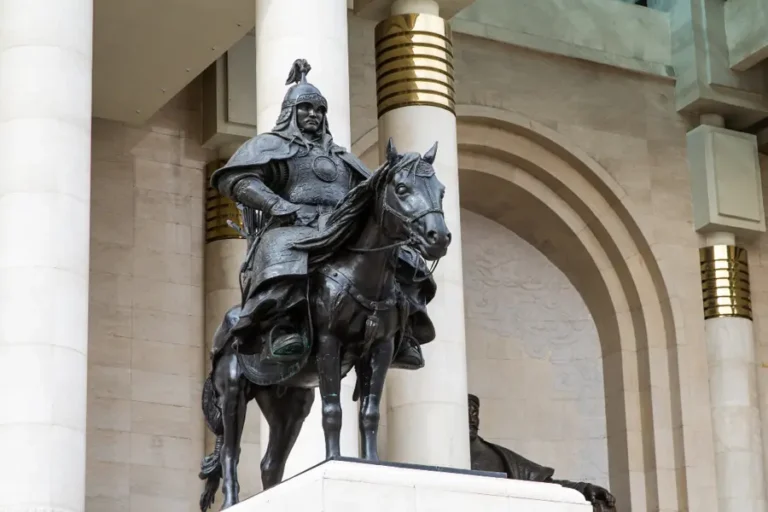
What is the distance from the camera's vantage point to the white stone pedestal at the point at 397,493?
5.70 metres

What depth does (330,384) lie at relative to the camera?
6.28 metres

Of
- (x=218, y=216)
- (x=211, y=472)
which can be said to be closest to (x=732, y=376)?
(x=218, y=216)

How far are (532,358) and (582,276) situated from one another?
4.24ft

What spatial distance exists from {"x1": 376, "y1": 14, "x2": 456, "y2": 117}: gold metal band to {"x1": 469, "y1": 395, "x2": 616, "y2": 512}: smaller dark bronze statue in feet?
9.73

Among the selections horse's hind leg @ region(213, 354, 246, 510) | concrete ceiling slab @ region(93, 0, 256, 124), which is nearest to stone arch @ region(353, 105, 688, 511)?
concrete ceiling slab @ region(93, 0, 256, 124)

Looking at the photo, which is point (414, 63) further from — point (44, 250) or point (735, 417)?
point (735, 417)

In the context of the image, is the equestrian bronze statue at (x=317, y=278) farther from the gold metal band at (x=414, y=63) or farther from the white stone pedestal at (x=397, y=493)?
the gold metal band at (x=414, y=63)

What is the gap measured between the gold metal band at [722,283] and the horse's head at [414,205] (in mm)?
9513

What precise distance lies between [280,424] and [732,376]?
29.0 ft

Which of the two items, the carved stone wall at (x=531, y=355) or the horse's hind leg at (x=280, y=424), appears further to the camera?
the carved stone wall at (x=531, y=355)

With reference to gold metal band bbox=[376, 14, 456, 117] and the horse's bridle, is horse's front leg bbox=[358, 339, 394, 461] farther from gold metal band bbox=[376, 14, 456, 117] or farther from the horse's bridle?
gold metal band bbox=[376, 14, 456, 117]

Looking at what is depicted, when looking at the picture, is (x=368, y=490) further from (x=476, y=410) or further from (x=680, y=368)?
(x=680, y=368)

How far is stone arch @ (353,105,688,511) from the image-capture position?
577 inches

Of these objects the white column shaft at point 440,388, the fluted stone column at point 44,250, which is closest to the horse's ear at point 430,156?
the fluted stone column at point 44,250
